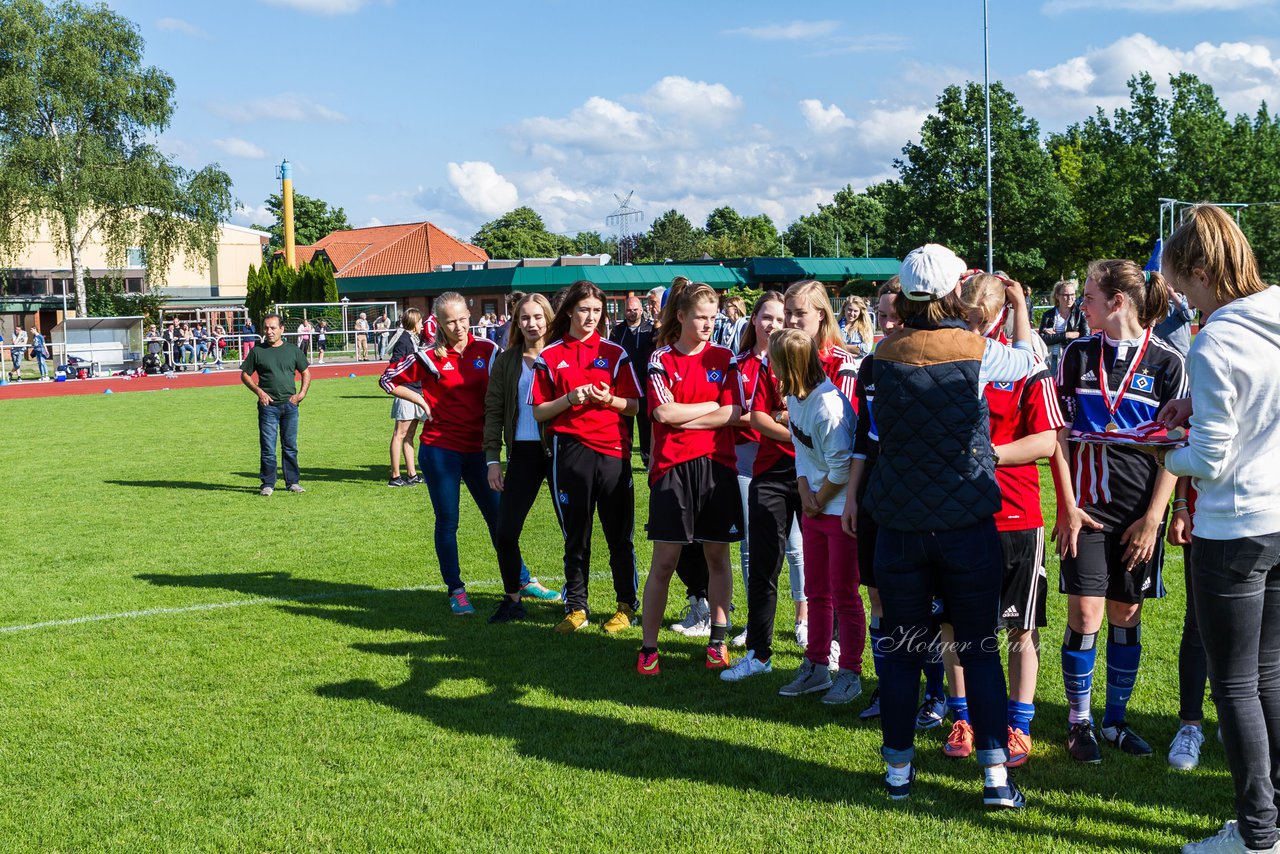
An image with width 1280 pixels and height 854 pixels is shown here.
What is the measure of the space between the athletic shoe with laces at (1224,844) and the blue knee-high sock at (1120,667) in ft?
3.01

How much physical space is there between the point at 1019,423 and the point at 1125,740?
1478 mm

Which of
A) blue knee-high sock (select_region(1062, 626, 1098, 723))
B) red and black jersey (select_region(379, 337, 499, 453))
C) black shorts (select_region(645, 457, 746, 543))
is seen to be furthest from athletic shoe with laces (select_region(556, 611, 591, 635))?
blue knee-high sock (select_region(1062, 626, 1098, 723))

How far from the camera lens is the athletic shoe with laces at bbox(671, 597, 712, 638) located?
247 inches

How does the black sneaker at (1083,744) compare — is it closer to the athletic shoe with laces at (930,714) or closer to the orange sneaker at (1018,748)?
the orange sneaker at (1018,748)

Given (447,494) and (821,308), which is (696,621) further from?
(821,308)

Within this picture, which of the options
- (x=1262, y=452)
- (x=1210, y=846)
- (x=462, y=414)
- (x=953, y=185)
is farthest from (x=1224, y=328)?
(x=953, y=185)

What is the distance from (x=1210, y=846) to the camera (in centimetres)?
341

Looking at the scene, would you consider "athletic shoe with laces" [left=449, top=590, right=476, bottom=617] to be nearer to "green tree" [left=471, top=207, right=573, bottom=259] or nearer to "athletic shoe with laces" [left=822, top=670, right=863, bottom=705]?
"athletic shoe with laces" [left=822, top=670, right=863, bottom=705]

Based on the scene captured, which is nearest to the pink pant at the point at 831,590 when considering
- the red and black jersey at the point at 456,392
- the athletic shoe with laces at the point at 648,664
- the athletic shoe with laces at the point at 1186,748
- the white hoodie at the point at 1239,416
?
the athletic shoe with laces at the point at 648,664

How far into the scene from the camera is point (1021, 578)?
3.98 m

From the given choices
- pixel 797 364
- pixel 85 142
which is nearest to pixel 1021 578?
pixel 797 364

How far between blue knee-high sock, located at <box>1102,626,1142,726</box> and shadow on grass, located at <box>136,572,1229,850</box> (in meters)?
0.24

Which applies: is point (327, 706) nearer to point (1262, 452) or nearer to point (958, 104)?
point (1262, 452)

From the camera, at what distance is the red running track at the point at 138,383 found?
28.3 m
